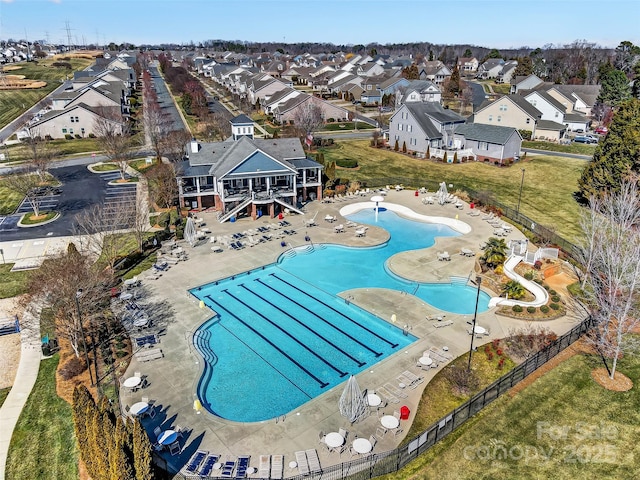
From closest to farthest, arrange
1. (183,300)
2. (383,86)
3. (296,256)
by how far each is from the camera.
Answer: (183,300)
(296,256)
(383,86)

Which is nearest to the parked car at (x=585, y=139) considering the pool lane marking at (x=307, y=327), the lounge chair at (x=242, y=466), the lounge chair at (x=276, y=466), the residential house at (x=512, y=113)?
the residential house at (x=512, y=113)

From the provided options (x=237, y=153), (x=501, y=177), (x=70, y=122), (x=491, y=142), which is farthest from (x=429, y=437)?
(x=70, y=122)

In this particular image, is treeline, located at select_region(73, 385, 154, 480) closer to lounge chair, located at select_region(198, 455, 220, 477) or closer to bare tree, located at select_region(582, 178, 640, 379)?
lounge chair, located at select_region(198, 455, 220, 477)

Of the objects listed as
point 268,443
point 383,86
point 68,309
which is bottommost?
point 268,443

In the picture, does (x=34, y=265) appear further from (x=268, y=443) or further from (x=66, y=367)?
(x=268, y=443)

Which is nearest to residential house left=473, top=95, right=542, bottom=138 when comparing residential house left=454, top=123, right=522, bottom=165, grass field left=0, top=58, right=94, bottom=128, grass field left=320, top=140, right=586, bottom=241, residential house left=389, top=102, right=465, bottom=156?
residential house left=389, top=102, right=465, bottom=156

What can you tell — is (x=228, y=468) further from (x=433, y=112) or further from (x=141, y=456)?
(x=433, y=112)

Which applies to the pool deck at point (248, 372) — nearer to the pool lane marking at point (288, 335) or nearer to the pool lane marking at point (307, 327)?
the pool lane marking at point (307, 327)

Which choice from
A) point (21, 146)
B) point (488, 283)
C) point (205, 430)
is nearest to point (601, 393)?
point (488, 283)
